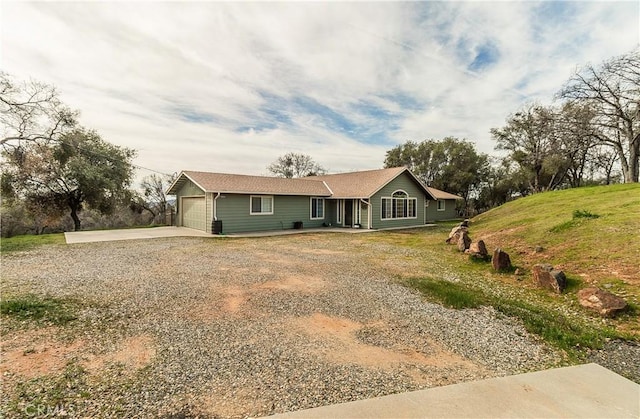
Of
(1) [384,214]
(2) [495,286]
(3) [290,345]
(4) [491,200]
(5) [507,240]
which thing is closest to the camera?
(3) [290,345]

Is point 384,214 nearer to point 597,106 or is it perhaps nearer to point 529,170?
point 597,106

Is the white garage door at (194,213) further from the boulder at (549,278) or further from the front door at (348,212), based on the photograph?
the boulder at (549,278)

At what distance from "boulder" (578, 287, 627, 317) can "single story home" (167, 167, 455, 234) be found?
13.3 m

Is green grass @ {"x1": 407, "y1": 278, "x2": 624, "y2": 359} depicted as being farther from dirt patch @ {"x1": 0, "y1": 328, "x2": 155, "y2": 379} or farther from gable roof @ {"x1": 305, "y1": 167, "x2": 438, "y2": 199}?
gable roof @ {"x1": 305, "y1": 167, "x2": 438, "y2": 199}

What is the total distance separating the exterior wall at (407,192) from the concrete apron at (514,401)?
1602 centimetres

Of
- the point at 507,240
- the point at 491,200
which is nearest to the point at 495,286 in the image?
the point at 507,240

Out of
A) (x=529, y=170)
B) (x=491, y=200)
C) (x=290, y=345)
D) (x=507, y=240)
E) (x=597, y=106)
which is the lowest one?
(x=290, y=345)

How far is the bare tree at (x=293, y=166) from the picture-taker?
137 feet

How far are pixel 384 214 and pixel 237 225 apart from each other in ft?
31.6

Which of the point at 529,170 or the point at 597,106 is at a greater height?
the point at 597,106

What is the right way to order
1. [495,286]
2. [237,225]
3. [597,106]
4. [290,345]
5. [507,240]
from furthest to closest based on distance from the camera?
1. [597,106]
2. [237,225]
3. [507,240]
4. [495,286]
5. [290,345]

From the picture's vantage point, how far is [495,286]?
6578 millimetres

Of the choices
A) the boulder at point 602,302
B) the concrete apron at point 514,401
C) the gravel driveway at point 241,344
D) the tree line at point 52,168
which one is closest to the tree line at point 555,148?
the boulder at point 602,302

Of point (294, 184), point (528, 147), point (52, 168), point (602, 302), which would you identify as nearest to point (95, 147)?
point (52, 168)
